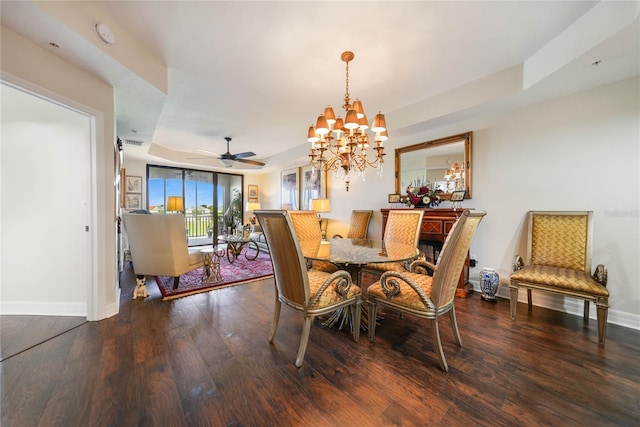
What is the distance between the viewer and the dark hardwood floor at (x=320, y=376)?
1.28m

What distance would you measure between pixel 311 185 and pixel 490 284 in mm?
4303

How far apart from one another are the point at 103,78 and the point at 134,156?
4186 millimetres

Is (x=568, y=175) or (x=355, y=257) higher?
(x=568, y=175)

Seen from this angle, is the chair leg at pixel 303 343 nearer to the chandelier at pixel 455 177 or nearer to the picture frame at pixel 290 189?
the chandelier at pixel 455 177

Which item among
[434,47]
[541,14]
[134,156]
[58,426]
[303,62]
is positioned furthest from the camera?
[134,156]

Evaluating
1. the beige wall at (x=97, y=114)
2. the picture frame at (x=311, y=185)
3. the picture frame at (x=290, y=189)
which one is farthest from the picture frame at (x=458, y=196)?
the picture frame at (x=290, y=189)

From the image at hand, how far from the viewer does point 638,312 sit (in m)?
2.21

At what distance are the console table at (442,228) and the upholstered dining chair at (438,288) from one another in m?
1.35

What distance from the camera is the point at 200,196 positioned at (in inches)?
289

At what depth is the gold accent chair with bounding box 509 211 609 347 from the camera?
2.03 meters

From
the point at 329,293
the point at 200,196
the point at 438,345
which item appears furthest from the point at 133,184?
the point at 438,345

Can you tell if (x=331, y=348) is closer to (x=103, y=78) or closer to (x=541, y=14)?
(x=541, y=14)

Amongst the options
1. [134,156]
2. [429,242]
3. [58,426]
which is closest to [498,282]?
[429,242]

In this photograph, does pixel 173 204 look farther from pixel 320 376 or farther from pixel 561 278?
pixel 561 278
